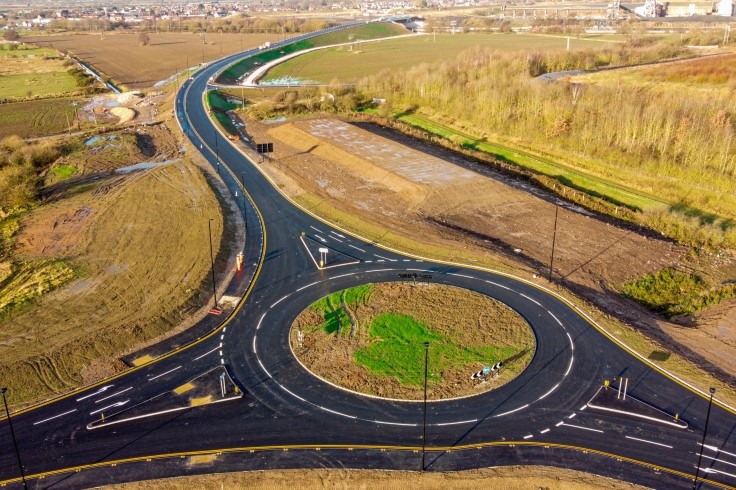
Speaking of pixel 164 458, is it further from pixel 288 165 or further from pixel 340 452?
pixel 288 165

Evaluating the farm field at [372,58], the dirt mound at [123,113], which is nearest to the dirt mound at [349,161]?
the dirt mound at [123,113]

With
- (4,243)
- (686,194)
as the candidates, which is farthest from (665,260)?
(4,243)

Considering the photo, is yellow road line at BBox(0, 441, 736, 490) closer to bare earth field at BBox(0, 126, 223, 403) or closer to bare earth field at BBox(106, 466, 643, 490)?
bare earth field at BBox(106, 466, 643, 490)

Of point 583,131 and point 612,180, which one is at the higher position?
point 583,131

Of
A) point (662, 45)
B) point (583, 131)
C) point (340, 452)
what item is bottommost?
point (340, 452)

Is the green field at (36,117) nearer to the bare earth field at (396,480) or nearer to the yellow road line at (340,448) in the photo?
the yellow road line at (340,448)
